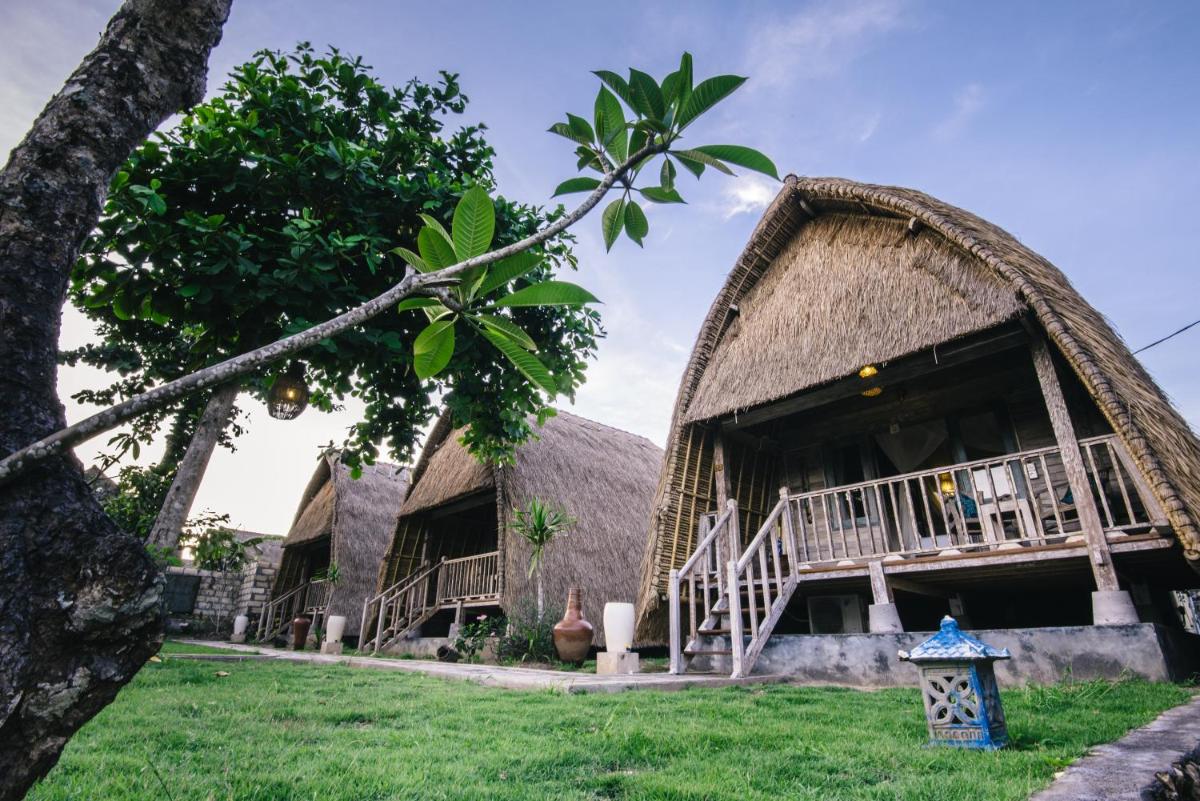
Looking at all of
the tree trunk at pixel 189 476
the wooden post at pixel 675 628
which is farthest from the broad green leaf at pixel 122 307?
the wooden post at pixel 675 628

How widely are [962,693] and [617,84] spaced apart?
295 cm

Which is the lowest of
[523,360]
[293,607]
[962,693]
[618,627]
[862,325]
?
[962,693]

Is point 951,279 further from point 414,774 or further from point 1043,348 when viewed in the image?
point 414,774

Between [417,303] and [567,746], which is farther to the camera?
[567,746]

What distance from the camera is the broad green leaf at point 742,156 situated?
47.9 inches

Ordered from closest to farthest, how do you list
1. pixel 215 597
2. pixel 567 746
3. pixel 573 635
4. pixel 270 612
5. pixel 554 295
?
pixel 554 295 → pixel 567 746 → pixel 573 635 → pixel 270 612 → pixel 215 597

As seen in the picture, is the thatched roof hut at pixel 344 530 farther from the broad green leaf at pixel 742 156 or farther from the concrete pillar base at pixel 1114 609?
the broad green leaf at pixel 742 156

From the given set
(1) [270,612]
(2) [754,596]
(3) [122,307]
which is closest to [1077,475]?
(2) [754,596]

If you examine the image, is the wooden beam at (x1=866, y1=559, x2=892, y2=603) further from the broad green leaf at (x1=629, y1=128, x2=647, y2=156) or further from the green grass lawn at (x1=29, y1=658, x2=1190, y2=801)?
the broad green leaf at (x1=629, y1=128, x2=647, y2=156)

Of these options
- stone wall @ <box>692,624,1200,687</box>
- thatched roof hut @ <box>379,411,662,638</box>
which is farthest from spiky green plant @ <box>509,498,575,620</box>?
stone wall @ <box>692,624,1200,687</box>

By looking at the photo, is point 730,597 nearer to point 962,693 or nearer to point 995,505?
point 995,505

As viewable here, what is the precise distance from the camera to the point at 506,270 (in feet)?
3.50

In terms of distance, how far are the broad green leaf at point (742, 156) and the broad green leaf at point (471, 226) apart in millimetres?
504

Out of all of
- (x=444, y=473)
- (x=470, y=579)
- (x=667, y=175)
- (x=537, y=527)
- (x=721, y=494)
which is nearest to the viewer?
(x=667, y=175)
